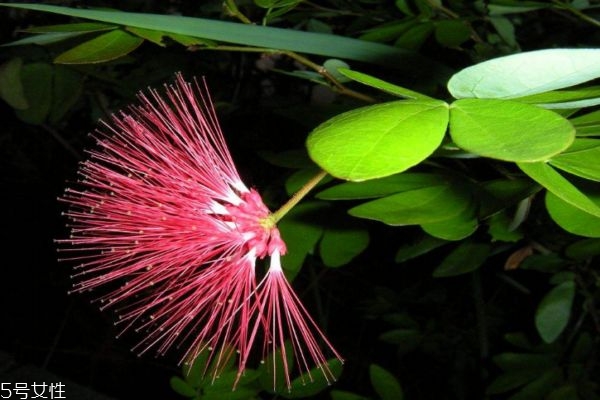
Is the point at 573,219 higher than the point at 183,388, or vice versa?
the point at 573,219

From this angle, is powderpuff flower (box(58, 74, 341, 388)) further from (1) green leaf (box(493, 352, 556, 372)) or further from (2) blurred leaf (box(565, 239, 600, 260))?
(1) green leaf (box(493, 352, 556, 372))

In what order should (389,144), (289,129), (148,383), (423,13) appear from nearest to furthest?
(389,144) < (423,13) < (289,129) < (148,383)

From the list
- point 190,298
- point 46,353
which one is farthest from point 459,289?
point 46,353

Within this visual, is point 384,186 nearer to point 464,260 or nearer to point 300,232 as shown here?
point 300,232

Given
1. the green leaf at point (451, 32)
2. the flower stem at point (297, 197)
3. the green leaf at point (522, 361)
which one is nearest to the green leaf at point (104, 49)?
the flower stem at point (297, 197)

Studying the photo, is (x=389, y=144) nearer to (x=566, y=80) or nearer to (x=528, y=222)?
(x=566, y=80)

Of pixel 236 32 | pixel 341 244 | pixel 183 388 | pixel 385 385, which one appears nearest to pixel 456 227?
pixel 341 244

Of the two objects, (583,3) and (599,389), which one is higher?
(583,3)
